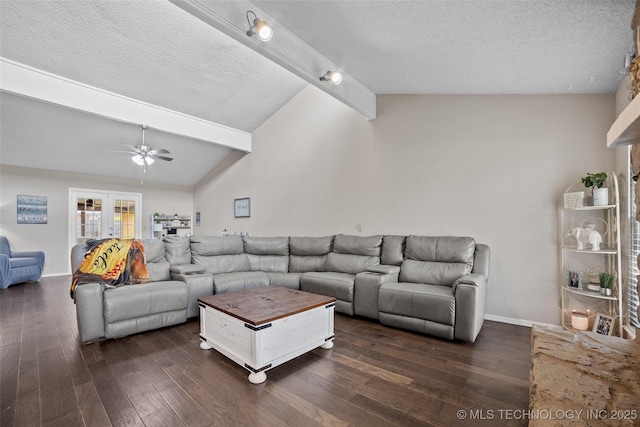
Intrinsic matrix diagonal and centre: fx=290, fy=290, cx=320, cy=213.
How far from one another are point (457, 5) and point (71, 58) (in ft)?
15.5

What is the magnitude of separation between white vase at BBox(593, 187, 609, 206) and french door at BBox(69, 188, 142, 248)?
29.6ft

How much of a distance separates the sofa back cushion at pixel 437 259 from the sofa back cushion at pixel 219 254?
8.14ft

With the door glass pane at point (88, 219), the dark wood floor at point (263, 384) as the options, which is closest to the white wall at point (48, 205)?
the door glass pane at point (88, 219)

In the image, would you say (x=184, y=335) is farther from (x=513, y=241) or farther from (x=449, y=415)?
(x=513, y=241)

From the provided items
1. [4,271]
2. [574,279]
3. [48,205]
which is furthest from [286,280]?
[48,205]

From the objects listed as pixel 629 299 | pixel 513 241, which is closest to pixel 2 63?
pixel 513 241

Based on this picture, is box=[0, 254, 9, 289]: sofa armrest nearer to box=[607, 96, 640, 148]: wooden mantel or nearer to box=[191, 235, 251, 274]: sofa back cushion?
box=[191, 235, 251, 274]: sofa back cushion

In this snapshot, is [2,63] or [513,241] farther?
[2,63]

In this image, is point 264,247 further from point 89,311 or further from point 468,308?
point 468,308

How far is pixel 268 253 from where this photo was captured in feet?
16.0

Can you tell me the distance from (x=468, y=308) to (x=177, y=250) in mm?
3640

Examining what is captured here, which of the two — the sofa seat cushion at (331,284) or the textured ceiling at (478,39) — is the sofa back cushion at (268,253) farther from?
the textured ceiling at (478,39)

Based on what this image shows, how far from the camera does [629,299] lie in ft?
8.72

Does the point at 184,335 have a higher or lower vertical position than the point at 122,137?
lower
